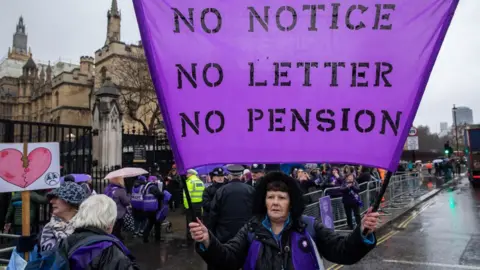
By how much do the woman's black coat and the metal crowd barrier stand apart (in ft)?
7.90

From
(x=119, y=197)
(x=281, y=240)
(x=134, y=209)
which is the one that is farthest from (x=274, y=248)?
(x=134, y=209)

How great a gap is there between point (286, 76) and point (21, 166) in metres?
3.59

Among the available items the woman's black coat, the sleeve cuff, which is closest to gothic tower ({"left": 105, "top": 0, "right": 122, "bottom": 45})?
the woman's black coat

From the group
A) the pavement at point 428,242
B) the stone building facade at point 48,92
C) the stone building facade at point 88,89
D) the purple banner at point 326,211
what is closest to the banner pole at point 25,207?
the pavement at point 428,242

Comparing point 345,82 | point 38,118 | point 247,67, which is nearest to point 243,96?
point 247,67

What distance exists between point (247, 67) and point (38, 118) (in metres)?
78.2

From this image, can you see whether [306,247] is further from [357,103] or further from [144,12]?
[144,12]

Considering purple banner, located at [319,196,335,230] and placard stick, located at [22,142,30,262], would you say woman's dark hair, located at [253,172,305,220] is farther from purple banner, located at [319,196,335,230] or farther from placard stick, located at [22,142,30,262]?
purple banner, located at [319,196,335,230]

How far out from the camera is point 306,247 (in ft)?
7.78

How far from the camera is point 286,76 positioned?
2.57m

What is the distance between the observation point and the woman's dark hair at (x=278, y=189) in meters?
2.54

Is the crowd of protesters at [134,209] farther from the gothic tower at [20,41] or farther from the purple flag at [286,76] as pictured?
the gothic tower at [20,41]

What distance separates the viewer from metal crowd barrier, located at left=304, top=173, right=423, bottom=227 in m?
10.1

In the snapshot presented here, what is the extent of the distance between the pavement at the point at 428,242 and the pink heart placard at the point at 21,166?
500 centimetres
